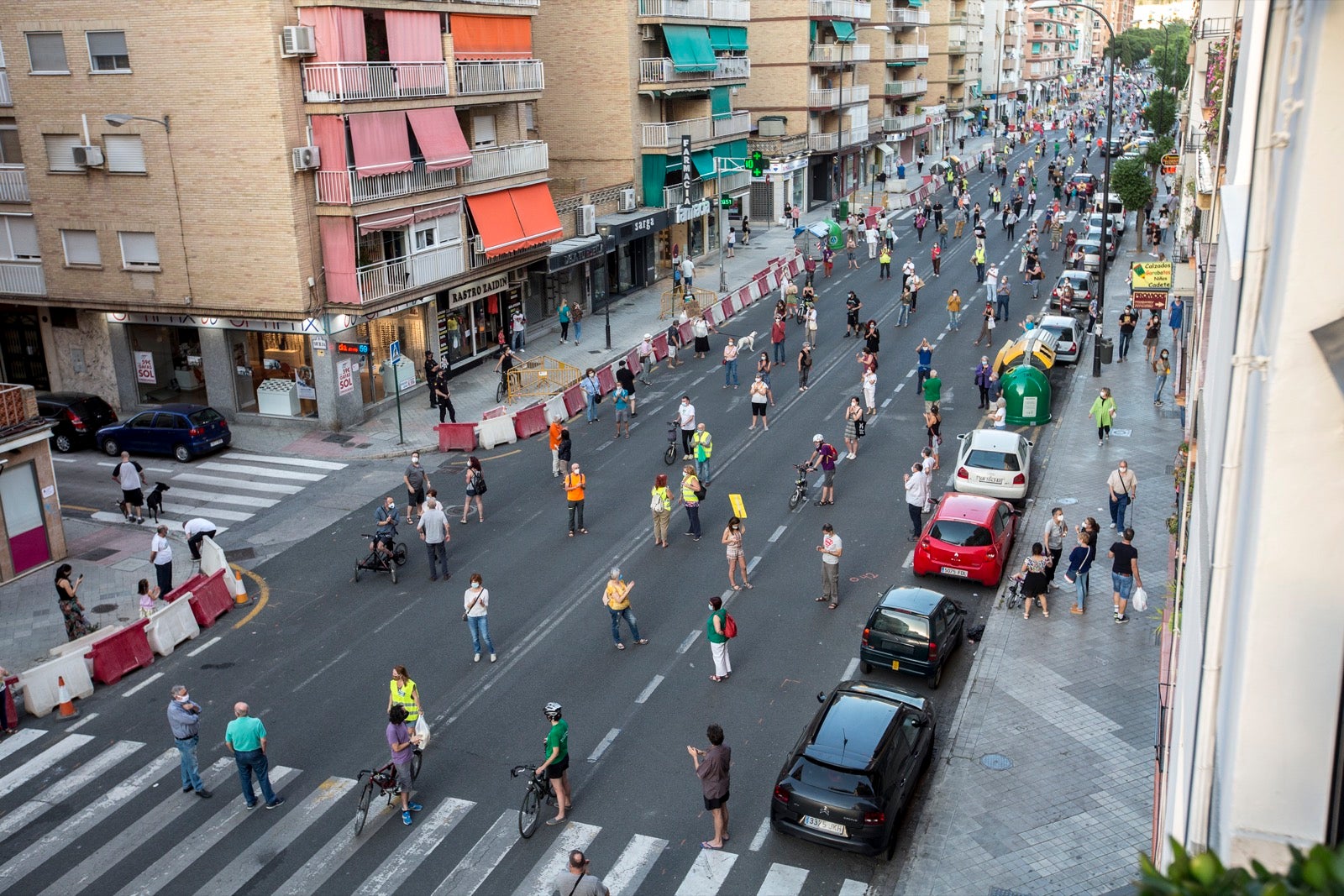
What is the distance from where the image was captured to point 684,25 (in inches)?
1973

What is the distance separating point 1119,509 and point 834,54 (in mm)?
54205

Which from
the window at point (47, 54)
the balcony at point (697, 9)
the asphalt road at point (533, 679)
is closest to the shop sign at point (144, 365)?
the window at point (47, 54)

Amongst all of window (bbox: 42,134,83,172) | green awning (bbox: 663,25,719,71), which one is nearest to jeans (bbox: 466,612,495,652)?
window (bbox: 42,134,83,172)

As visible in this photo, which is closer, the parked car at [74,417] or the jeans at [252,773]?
the jeans at [252,773]

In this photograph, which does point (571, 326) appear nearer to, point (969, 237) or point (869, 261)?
point (869, 261)

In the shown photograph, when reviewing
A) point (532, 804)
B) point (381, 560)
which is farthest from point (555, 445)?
point (532, 804)

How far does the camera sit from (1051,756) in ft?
49.2

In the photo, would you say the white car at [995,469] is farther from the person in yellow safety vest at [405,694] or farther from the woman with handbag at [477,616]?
the person in yellow safety vest at [405,694]

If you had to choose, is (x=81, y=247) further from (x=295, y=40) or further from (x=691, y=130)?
(x=691, y=130)

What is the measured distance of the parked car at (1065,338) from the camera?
35.8 m

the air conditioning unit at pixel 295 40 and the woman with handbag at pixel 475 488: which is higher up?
the air conditioning unit at pixel 295 40

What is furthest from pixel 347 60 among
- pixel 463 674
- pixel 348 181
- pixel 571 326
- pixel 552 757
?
pixel 552 757

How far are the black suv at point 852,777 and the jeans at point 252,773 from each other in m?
6.15

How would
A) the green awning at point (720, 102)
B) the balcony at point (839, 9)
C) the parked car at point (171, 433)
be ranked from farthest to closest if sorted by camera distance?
the balcony at point (839, 9)
the green awning at point (720, 102)
the parked car at point (171, 433)
